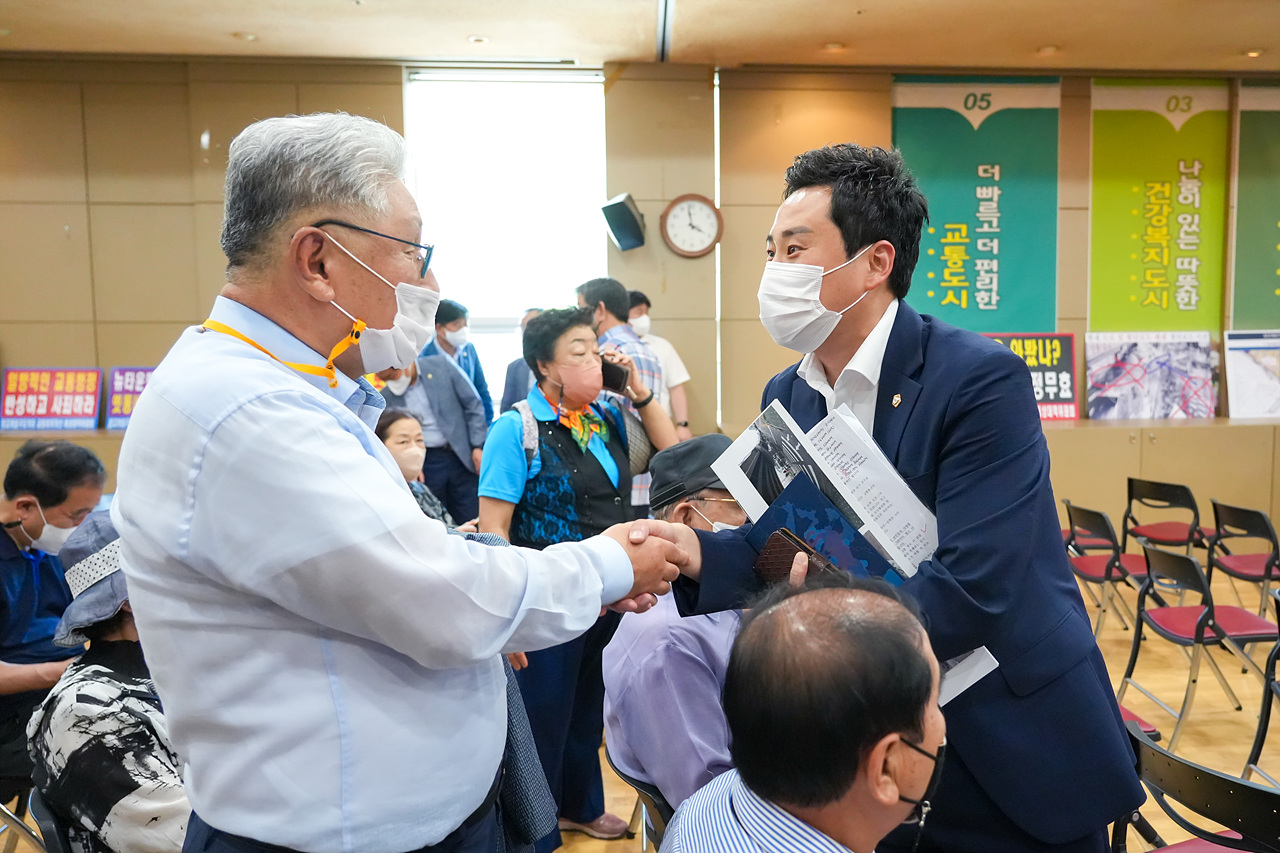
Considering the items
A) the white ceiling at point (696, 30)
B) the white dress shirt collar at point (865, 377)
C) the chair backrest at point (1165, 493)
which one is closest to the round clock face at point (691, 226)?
the white ceiling at point (696, 30)

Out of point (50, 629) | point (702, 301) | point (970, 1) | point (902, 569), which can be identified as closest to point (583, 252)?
point (702, 301)

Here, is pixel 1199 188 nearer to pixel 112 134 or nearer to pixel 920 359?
pixel 920 359

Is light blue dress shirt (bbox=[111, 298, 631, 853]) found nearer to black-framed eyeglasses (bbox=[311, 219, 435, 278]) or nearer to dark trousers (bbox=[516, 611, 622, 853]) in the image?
black-framed eyeglasses (bbox=[311, 219, 435, 278])

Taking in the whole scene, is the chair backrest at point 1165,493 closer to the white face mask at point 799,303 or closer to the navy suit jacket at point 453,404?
the navy suit jacket at point 453,404

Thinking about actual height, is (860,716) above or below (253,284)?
below

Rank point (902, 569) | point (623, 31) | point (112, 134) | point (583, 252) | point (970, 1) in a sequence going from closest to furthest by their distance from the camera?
point (902, 569) → point (970, 1) → point (623, 31) → point (112, 134) → point (583, 252)

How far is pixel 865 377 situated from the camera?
1280mm

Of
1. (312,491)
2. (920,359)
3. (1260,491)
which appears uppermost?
(920,359)

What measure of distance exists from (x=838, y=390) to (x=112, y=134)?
659 cm

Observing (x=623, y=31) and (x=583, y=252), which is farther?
(x=583, y=252)

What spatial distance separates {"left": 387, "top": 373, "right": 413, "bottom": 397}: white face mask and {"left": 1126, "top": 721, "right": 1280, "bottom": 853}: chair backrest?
12.5 ft

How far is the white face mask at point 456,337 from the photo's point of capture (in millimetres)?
5207

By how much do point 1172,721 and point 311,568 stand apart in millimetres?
3841

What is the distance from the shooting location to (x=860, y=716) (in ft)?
2.94
